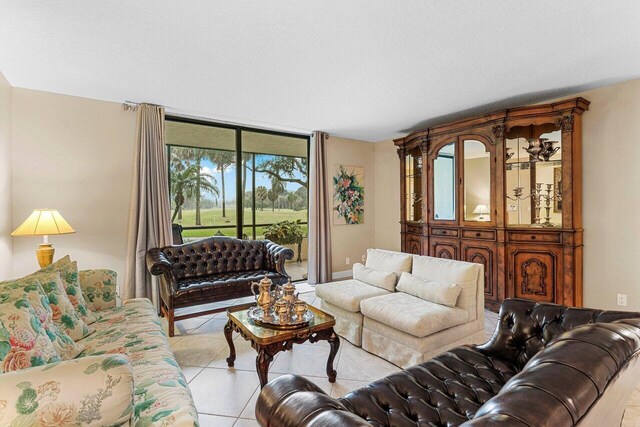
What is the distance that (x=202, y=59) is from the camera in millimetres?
2707

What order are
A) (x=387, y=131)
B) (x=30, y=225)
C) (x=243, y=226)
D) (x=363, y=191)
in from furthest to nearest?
(x=363, y=191), (x=387, y=131), (x=243, y=226), (x=30, y=225)

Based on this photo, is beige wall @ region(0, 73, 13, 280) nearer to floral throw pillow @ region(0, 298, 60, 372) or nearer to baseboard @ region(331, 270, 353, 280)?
floral throw pillow @ region(0, 298, 60, 372)

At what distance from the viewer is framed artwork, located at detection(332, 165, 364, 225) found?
568 centimetres

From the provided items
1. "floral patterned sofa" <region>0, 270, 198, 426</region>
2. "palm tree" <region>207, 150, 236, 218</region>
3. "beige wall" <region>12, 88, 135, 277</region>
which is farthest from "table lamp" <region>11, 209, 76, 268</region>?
"palm tree" <region>207, 150, 236, 218</region>

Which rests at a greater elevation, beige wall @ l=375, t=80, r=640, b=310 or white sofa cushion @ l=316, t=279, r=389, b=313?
beige wall @ l=375, t=80, r=640, b=310

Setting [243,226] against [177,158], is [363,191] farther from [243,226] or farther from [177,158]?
[177,158]

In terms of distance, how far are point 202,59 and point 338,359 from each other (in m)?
2.79

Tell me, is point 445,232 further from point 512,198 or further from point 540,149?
point 540,149

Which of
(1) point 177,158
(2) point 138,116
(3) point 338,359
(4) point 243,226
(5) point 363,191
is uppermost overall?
(2) point 138,116

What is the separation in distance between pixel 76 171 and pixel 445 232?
4635mm

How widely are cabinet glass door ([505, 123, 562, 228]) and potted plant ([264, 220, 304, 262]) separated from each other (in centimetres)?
319

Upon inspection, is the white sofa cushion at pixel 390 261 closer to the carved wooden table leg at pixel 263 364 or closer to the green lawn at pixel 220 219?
the carved wooden table leg at pixel 263 364

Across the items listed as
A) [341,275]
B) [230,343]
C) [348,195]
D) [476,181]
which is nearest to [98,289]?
[230,343]

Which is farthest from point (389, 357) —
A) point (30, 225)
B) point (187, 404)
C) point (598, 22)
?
point (30, 225)
